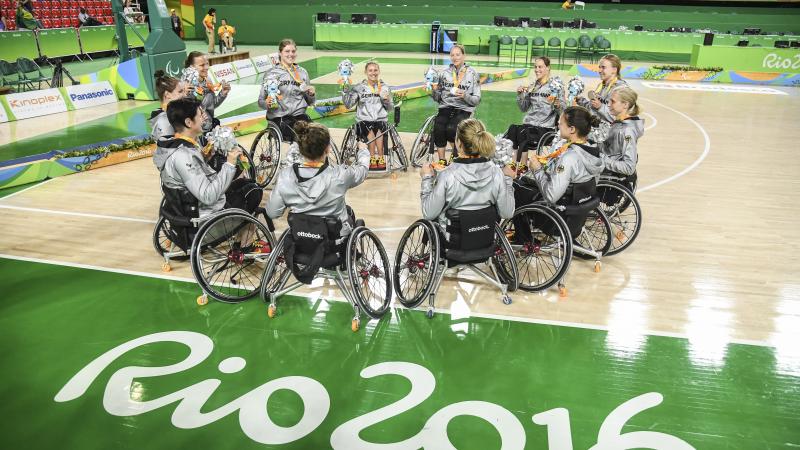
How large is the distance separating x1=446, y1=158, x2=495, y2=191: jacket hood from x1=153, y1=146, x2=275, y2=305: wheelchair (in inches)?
56.9

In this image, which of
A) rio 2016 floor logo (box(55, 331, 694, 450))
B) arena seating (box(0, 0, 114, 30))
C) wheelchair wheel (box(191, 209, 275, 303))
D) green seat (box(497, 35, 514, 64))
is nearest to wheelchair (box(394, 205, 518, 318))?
rio 2016 floor logo (box(55, 331, 694, 450))

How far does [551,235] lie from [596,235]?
126cm

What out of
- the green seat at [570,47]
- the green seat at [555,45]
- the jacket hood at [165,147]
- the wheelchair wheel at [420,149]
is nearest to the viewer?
the jacket hood at [165,147]

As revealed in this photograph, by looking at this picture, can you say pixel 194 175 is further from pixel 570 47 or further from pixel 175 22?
pixel 175 22

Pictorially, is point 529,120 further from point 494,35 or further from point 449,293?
point 494,35

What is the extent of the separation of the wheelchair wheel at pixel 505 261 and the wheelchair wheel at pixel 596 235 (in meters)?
0.82

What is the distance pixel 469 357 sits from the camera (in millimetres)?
3592

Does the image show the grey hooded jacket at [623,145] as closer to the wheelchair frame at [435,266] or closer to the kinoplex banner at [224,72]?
the wheelchair frame at [435,266]

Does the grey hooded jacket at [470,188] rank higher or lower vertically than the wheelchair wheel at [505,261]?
higher

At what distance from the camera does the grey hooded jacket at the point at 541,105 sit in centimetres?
629

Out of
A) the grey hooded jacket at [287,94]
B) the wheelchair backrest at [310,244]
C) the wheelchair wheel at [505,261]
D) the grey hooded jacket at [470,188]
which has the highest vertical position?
the grey hooded jacket at [287,94]

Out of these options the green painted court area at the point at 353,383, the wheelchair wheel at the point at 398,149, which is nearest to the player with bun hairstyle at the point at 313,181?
the green painted court area at the point at 353,383

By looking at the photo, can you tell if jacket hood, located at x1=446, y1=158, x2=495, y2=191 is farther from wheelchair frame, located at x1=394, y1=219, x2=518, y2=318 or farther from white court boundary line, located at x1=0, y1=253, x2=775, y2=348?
white court boundary line, located at x1=0, y1=253, x2=775, y2=348

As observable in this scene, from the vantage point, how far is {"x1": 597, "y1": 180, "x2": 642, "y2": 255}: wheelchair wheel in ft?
16.1
